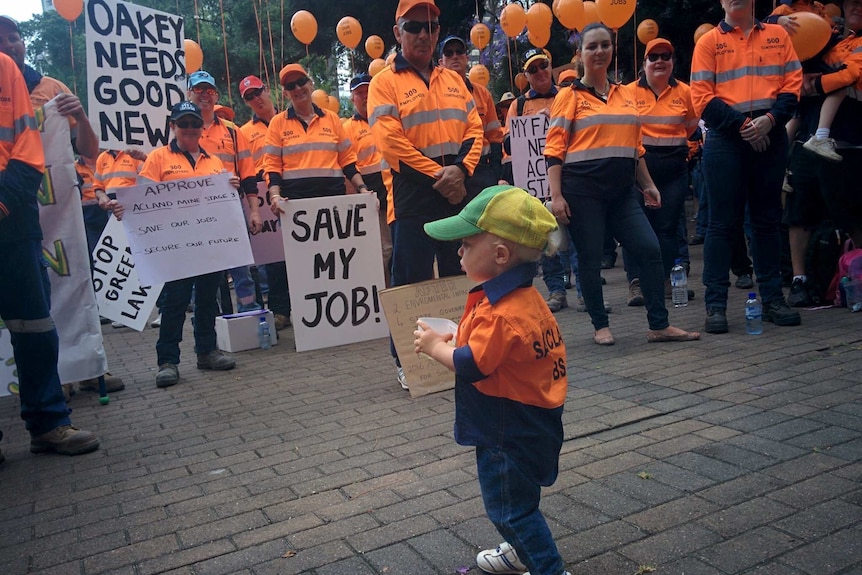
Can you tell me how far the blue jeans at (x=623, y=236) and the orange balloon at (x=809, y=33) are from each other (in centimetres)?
190

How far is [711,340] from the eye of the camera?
5980 millimetres

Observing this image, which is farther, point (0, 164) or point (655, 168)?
point (655, 168)

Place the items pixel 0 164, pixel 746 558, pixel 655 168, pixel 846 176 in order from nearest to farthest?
pixel 746 558
pixel 0 164
pixel 846 176
pixel 655 168

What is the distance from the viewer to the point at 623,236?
20.2 feet

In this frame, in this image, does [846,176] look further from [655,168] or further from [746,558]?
[746,558]

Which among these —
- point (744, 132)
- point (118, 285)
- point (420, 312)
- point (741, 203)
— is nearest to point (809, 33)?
point (744, 132)

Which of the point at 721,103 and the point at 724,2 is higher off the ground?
the point at 724,2

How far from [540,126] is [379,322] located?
9.46 feet

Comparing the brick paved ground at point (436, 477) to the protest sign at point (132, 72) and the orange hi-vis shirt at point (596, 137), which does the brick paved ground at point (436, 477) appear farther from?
the protest sign at point (132, 72)

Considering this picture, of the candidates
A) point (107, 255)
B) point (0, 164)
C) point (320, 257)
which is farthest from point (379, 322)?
point (0, 164)

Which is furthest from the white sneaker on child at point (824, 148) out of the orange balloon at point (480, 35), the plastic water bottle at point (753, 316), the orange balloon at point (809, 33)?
the orange balloon at point (480, 35)

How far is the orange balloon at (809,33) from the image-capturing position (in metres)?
6.38

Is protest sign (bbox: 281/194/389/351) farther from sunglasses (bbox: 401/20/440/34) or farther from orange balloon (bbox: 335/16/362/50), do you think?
orange balloon (bbox: 335/16/362/50)

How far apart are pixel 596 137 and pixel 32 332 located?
401cm
